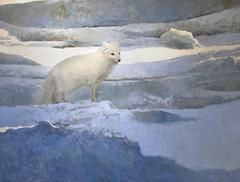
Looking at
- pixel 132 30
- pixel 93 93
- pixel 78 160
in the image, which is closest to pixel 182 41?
pixel 132 30

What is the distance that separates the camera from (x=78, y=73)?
7.94ft

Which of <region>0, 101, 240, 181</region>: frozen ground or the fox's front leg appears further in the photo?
the fox's front leg

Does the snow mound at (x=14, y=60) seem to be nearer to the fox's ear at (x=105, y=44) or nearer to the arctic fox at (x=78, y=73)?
the arctic fox at (x=78, y=73)

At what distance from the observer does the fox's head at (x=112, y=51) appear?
2.42 metres

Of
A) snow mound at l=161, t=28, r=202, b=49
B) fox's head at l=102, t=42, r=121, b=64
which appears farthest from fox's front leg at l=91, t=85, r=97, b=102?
snow mound at l=161, t=28, r=202, b=49

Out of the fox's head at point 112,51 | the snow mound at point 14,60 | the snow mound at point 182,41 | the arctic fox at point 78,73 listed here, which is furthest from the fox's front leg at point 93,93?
the snow mound at point 182,41

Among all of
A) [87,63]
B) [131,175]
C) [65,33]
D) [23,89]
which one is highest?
[65,33]

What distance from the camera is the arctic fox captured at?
2.39m

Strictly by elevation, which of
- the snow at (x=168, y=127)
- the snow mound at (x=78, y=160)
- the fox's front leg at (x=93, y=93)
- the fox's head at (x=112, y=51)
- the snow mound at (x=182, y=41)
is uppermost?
the snow mound at (x=182, y=41)

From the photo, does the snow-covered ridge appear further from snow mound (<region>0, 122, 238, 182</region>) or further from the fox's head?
snow mound (<region>0, 122, 238, 182</region>)

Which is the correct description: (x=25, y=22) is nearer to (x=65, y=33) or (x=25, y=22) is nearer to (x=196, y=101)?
(x=65, y=33)

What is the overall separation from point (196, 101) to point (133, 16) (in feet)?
1.87

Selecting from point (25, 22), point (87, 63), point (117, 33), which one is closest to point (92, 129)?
point (87, 63)

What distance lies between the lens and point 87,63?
2.44 meters
